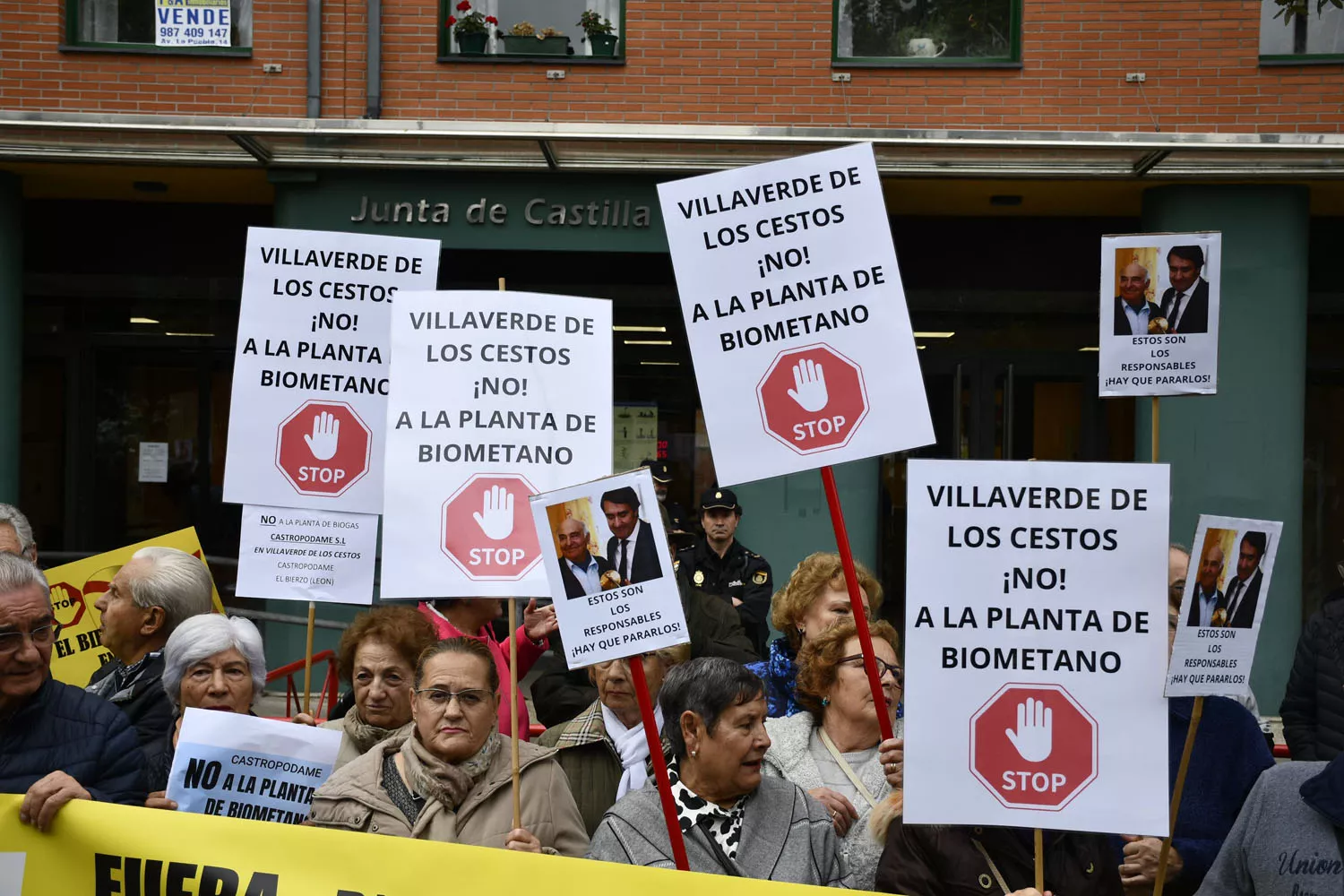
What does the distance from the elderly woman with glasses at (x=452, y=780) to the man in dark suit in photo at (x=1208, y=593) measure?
6.08 feet

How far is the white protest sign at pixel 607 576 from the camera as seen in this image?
367 centimetres

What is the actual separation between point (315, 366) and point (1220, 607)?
3.37m

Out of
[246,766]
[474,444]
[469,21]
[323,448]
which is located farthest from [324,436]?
[469,21]

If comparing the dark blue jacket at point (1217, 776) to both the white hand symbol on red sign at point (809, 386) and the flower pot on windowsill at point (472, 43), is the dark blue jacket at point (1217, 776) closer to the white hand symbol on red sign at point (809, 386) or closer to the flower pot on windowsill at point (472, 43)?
the white hand symbol on red sign at point (809, 386)

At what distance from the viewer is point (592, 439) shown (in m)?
4.35

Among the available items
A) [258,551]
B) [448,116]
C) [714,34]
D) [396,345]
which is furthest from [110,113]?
[396,345]

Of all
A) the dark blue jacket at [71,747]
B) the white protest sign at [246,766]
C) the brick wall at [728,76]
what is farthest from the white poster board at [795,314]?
the brick wall at [728,76]

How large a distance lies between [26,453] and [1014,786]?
432 inches

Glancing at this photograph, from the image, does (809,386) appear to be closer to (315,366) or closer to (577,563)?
(577,563)

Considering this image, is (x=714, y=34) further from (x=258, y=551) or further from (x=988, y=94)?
(x=258, y=551)

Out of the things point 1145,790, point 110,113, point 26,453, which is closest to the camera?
point 1145,790

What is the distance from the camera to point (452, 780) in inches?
158

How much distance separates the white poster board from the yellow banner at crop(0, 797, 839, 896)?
1.31 meters

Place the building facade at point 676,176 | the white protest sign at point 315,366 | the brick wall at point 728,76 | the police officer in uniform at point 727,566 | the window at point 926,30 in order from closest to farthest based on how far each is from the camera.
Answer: the white protest sign at point 315,366 → the police officer in uniform at point 727,566 → the building facade at point 676,176 → the brick wall at point 728,76 → the window at point 926,30
